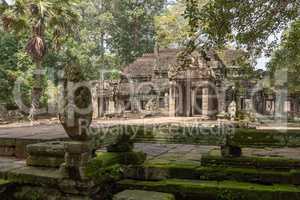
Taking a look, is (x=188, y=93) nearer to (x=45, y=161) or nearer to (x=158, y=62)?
(x=158, y=62)

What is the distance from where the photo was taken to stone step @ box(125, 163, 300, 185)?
216 inches

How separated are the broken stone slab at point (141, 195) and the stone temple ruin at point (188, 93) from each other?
18574 mm

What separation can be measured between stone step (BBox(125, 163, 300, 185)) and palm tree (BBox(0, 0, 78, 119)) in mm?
17168

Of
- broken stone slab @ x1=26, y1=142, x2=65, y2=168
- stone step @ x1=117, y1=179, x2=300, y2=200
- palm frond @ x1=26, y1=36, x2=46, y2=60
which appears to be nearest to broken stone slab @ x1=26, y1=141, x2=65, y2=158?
broken stone slab @ x1=26, y1=142, x2=65, y2=168

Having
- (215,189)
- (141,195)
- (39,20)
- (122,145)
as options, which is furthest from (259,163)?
(39,20)

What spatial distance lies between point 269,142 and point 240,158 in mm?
588

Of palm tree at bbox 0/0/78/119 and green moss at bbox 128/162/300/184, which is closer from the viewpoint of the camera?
green moss at bbox 128/162/300/184

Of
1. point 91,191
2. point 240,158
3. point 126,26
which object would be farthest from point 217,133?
point 126,26

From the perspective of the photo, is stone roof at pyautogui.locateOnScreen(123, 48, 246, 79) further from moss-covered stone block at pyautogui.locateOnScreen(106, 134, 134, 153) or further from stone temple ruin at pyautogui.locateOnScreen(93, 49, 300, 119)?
moss-covered stone block at pyautogui.locateOnScreen(106, 134, 134, 153)

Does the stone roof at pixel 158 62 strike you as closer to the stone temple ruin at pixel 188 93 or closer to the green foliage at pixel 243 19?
the stone temple ruin at pixel 188 93

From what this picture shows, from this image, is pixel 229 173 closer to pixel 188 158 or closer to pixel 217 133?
pixel 217 133

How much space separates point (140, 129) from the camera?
6.36 m

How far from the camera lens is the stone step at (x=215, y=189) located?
5.05 meters

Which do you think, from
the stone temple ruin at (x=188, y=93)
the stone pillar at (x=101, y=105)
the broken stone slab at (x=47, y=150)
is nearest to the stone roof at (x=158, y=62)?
the stone temple ruin at (x=188, y=93)
